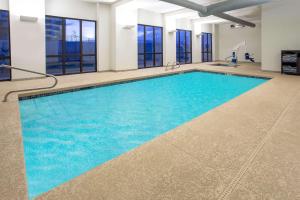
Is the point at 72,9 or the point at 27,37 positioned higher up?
the point at 72,9

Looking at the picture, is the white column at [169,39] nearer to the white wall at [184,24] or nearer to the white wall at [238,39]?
the white wall at [184,24]

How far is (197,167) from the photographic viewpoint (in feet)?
6.46

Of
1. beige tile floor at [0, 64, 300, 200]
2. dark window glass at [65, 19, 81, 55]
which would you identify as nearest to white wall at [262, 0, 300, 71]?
beige tile floor at [0, 64, 300, 200]

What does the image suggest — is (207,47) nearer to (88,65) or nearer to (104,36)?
(104,36)

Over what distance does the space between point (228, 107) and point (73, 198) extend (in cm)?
321

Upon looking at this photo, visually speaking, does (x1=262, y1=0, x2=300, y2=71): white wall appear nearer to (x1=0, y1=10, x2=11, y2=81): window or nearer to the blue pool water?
the blue pool water

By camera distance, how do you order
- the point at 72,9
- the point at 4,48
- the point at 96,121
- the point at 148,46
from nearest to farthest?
the point at 96,121
the point at 72,9
the point at 4,48
the point at 148,46

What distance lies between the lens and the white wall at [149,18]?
11250 mm

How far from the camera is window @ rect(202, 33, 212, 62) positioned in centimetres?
1673

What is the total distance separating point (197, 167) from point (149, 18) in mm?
10778

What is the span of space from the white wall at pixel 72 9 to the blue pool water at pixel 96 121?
145 inches

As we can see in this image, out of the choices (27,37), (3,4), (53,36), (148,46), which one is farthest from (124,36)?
(148,46)

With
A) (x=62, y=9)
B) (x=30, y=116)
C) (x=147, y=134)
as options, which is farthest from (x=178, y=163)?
(x=62, y=9)

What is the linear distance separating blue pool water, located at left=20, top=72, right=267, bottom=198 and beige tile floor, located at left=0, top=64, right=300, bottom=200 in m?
0.39
